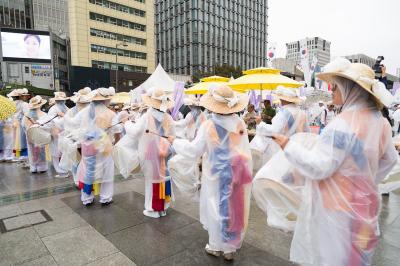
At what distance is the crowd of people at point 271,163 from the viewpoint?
180 cm

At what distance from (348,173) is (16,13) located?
182 feet

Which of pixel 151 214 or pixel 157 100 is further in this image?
pixel 151 214

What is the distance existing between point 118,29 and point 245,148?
3906 cm

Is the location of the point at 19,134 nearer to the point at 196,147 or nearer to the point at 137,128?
the point at 137,128

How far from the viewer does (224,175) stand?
2889 millimetres

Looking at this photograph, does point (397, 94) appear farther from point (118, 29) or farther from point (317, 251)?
point (118, 29)

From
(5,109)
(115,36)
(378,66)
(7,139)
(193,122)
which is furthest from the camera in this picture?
(115,36)

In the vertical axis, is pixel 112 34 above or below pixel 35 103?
above

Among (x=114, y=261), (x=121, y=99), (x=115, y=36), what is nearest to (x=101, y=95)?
(x=114, y=261)

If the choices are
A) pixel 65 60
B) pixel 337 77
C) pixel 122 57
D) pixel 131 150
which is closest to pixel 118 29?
pixel 122 57

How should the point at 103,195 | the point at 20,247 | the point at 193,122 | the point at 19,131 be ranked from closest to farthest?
1. the point at 20,247
2. the point at 103,195
3. the point at 193,122
4. the point at 19,131

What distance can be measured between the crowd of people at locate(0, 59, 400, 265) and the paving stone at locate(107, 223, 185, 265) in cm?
44

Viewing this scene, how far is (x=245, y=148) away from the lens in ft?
9.78

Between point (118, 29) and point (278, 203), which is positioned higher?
point (118, 29)
